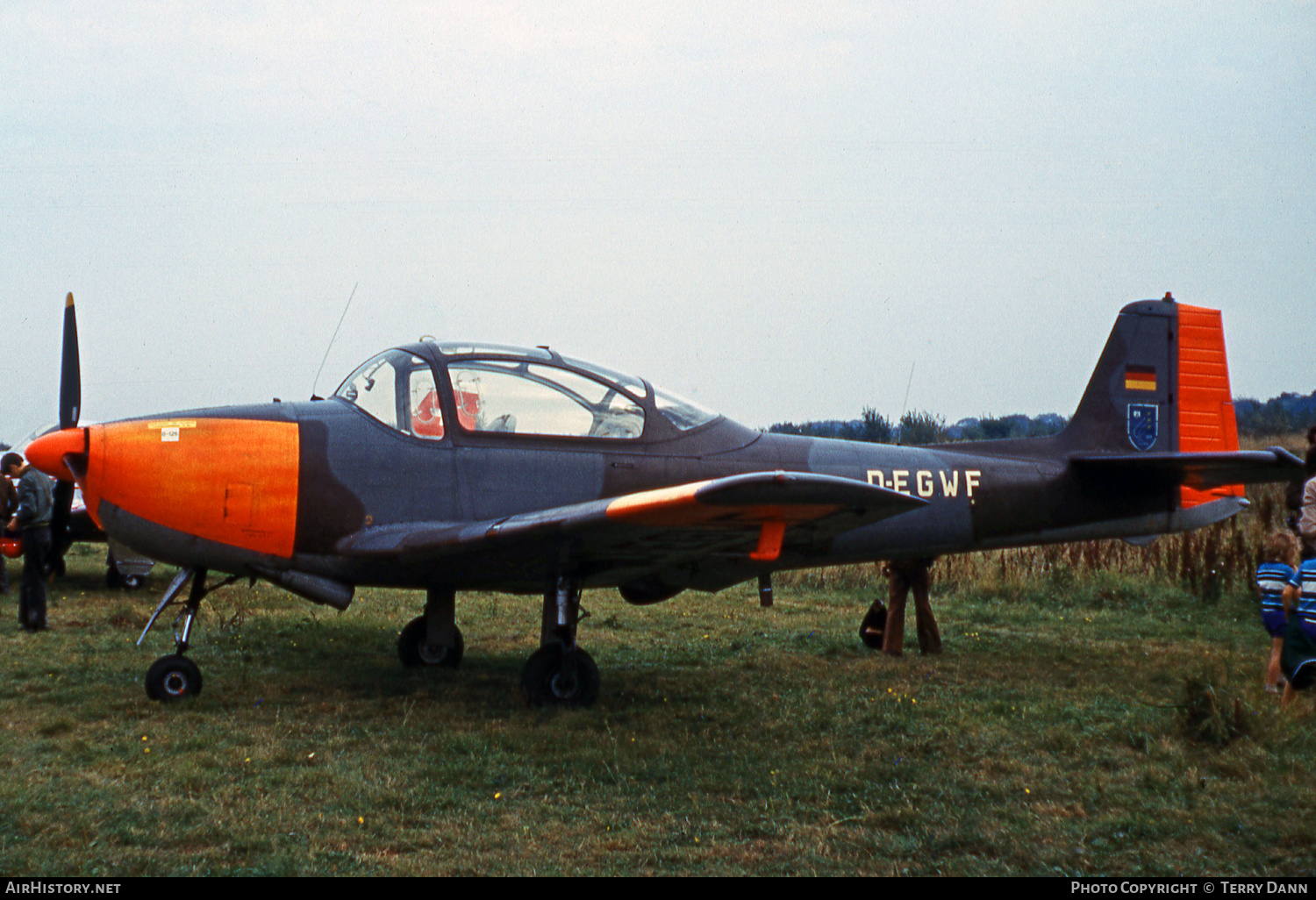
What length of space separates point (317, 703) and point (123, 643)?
2.88 meters

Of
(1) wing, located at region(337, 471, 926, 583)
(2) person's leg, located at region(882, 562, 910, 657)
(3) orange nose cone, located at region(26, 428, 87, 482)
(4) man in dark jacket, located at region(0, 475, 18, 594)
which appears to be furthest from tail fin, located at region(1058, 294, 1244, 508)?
(4) man in dark jacket, located at region(0, 475, 18, 594)

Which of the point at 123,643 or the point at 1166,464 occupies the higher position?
the point at 1166,464

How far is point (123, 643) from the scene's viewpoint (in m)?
8.43

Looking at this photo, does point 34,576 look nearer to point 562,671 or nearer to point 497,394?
point 497,394

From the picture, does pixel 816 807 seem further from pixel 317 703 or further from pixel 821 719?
pixel 317 703

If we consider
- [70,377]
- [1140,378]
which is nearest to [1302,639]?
[1140,378]

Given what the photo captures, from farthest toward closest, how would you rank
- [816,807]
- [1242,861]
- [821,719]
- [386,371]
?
[386,371] → [821,719] → [816,807] → [1242,861]

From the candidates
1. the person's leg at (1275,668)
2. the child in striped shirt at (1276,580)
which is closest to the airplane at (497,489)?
the child in striped shirt at (1276,580)

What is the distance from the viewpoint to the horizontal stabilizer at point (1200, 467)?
691 centimetres

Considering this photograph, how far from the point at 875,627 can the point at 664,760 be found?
3888 mm

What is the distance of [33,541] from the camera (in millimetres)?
9453

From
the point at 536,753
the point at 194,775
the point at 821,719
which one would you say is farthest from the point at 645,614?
the point at 194,775

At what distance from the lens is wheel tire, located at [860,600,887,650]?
874 centimetres

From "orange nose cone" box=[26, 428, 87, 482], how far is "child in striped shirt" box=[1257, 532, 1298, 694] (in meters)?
7.18
